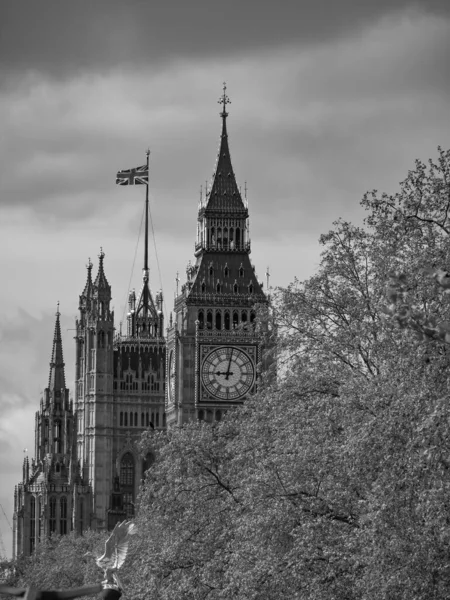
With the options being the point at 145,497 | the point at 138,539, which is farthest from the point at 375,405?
the point at 138,539

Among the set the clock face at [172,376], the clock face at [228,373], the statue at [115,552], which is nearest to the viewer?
the statue at [115,552]

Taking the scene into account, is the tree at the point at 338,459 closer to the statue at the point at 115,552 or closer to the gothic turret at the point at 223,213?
the statue at the point at 115,552

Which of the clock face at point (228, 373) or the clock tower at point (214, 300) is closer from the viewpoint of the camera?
the clock face at point (228, 373)

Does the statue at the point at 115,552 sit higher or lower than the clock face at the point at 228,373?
lower

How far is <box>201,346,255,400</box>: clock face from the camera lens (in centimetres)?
18212

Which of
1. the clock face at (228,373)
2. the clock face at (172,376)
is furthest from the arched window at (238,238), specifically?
the clock face at (172,376)

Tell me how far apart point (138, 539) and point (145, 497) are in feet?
52.2

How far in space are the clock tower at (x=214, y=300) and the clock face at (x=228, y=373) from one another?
89 millimetres

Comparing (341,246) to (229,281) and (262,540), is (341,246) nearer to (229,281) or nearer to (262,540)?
(262,540)

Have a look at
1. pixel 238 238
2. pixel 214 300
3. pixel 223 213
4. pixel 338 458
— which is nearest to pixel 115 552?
pixel 338 458

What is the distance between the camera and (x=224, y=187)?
634ft

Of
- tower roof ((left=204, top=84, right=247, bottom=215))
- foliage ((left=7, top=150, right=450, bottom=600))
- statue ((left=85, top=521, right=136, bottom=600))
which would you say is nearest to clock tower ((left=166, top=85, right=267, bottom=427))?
tower roof ((left=204, top=84, right=247, bottom=215))

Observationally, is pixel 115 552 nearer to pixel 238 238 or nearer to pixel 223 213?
pixel 223 213

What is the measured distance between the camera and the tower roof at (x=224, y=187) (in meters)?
190
